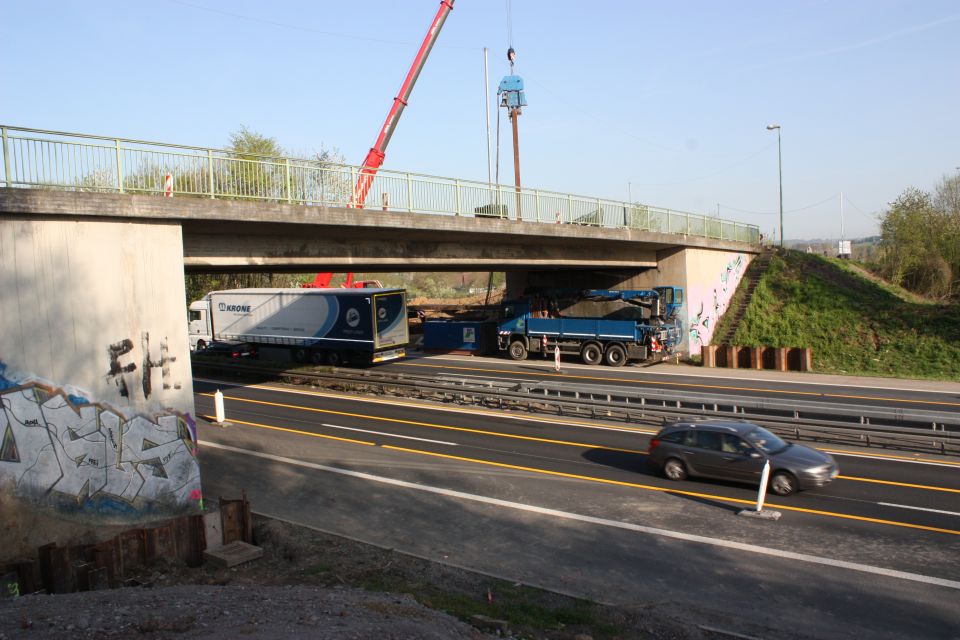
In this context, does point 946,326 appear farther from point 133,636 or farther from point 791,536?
point 133,636

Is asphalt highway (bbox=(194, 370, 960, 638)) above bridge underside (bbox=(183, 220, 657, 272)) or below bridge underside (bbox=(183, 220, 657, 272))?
below

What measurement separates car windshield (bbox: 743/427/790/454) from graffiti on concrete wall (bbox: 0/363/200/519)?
429 inches

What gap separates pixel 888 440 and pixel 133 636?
16.7 metres

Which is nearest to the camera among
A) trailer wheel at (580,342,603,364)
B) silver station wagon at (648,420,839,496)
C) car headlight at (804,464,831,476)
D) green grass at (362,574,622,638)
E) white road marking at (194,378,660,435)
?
green grass at (362,574,622,638)

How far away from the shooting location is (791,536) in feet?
37.8

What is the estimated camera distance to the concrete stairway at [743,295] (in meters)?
37.1

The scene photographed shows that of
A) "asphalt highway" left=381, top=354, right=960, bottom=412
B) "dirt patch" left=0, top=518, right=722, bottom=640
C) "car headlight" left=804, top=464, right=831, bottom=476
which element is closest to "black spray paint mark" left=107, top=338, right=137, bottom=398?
"dirt patch" left=0, top=518, right=722, bottom=640

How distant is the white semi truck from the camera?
30109 millimetres

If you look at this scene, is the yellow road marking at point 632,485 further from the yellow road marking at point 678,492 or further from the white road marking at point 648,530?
the white road marking at point 648,530

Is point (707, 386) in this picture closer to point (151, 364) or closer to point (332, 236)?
point (332, 236)

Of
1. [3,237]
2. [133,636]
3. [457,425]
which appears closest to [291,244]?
[457,425]

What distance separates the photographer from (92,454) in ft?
37.9

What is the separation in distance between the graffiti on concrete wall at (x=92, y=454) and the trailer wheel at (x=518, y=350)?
23998 millimetres

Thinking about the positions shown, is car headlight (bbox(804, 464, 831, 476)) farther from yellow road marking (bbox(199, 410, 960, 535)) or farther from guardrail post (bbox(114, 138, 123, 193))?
guardrail post (bbox(114, 138, 123, 193))
